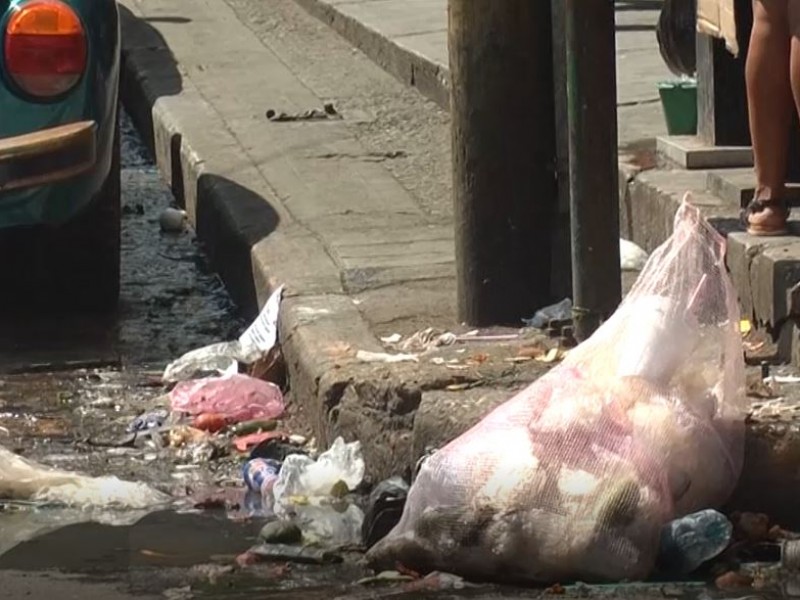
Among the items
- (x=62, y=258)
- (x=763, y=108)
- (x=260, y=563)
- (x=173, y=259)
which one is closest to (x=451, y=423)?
(x=260, y=563)

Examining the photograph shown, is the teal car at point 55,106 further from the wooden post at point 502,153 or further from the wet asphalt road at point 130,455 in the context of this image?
the wooden post at point 502,153

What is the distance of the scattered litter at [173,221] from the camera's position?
26.5 ft

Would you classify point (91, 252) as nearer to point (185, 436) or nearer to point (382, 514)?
point (185, 436)

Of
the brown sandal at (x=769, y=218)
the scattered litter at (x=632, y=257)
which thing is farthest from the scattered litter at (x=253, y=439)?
the brown sandal at (x=769, y=218)

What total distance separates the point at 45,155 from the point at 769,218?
6.04ft

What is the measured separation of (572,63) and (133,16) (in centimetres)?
734

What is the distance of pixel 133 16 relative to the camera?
39.5ft

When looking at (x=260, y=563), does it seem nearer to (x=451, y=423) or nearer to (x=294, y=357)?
(x=451, y=423)

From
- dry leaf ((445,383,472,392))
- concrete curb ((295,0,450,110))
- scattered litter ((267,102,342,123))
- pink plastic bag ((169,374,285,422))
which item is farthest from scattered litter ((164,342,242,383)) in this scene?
scattered litter ((267,102,342,123))

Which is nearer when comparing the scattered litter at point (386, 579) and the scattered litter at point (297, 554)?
the scattered litter at point (386, 579)

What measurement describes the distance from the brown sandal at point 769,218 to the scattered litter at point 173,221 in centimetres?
314

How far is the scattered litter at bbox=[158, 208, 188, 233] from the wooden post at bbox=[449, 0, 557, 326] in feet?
9.07

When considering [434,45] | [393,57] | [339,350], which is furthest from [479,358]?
[393,57]

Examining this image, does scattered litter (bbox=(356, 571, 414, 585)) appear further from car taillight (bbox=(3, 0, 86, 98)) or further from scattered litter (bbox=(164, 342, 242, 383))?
car taillight (bbox=(3, 0, 86, 98))
